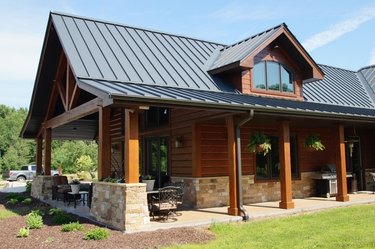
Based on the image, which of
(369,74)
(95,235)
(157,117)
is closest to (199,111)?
(157,117)

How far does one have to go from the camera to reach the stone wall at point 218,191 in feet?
38.7

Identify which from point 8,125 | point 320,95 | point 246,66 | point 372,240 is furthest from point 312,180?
point 8,125

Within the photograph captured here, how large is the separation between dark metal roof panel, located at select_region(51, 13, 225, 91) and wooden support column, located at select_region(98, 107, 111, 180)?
3.80ft

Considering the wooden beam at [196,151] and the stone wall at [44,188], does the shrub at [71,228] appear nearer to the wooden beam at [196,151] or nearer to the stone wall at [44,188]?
the wooden beam at [196,151]

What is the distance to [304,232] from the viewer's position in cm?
835

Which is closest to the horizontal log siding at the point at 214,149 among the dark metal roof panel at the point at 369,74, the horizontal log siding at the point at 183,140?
the horizontal log siding at the point at 183,140

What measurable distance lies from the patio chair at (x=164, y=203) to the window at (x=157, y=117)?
4.21m

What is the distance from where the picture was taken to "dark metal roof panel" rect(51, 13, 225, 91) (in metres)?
11.0

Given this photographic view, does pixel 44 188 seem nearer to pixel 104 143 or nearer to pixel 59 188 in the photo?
pixel 59 188

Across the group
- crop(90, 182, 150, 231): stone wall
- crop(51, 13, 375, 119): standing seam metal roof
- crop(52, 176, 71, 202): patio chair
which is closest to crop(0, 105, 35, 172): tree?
crop(52, 176, 71, 202): patio chair

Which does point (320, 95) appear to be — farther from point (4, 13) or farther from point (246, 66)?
point (4, 13)

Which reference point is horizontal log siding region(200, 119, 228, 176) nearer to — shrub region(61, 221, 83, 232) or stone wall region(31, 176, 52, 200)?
shrub region(61, 221, 83, 232)

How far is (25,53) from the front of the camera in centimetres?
1644

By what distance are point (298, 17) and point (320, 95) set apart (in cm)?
408
